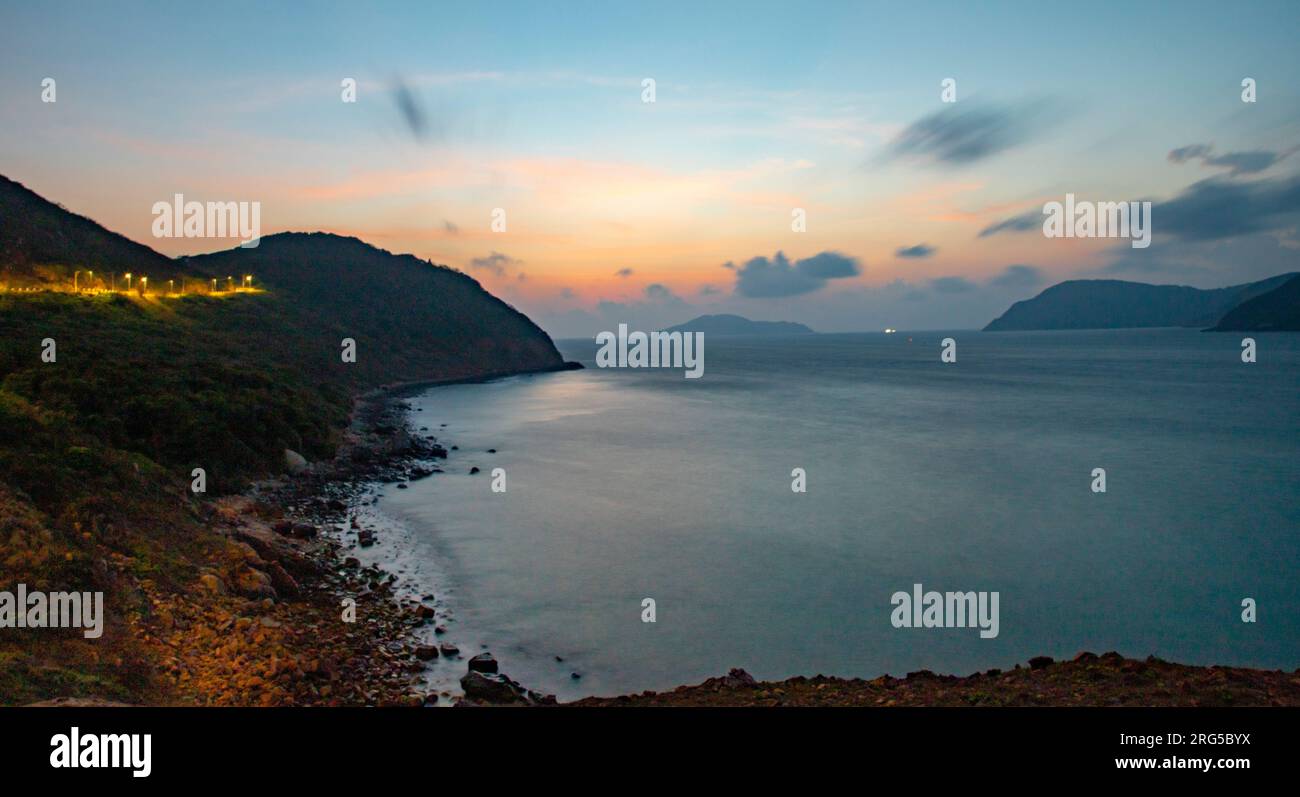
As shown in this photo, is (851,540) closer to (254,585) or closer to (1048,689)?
(1048,689)

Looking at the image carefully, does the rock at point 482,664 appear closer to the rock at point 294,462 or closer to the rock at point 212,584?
the rock at point 212,584

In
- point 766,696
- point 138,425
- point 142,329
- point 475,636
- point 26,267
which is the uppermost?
point 26,267

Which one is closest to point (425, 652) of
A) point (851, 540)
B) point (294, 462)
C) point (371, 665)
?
point (371, 665)

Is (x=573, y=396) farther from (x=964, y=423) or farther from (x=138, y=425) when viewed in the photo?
(x=138, y=425)

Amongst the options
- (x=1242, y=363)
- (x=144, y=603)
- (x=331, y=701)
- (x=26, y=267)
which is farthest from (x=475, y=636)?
(x=1242, y=363)

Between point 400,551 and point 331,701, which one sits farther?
point 400,551

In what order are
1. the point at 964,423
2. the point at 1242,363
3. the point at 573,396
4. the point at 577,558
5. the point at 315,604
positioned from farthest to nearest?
the point at 1242,363
the point at 573,396
the point at 964,423
the point at 577,558
the point at 315,604

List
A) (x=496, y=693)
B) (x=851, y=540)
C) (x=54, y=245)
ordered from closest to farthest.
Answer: (x=496, y=693) → (x=851, y=540) → (x=54, y=245)
